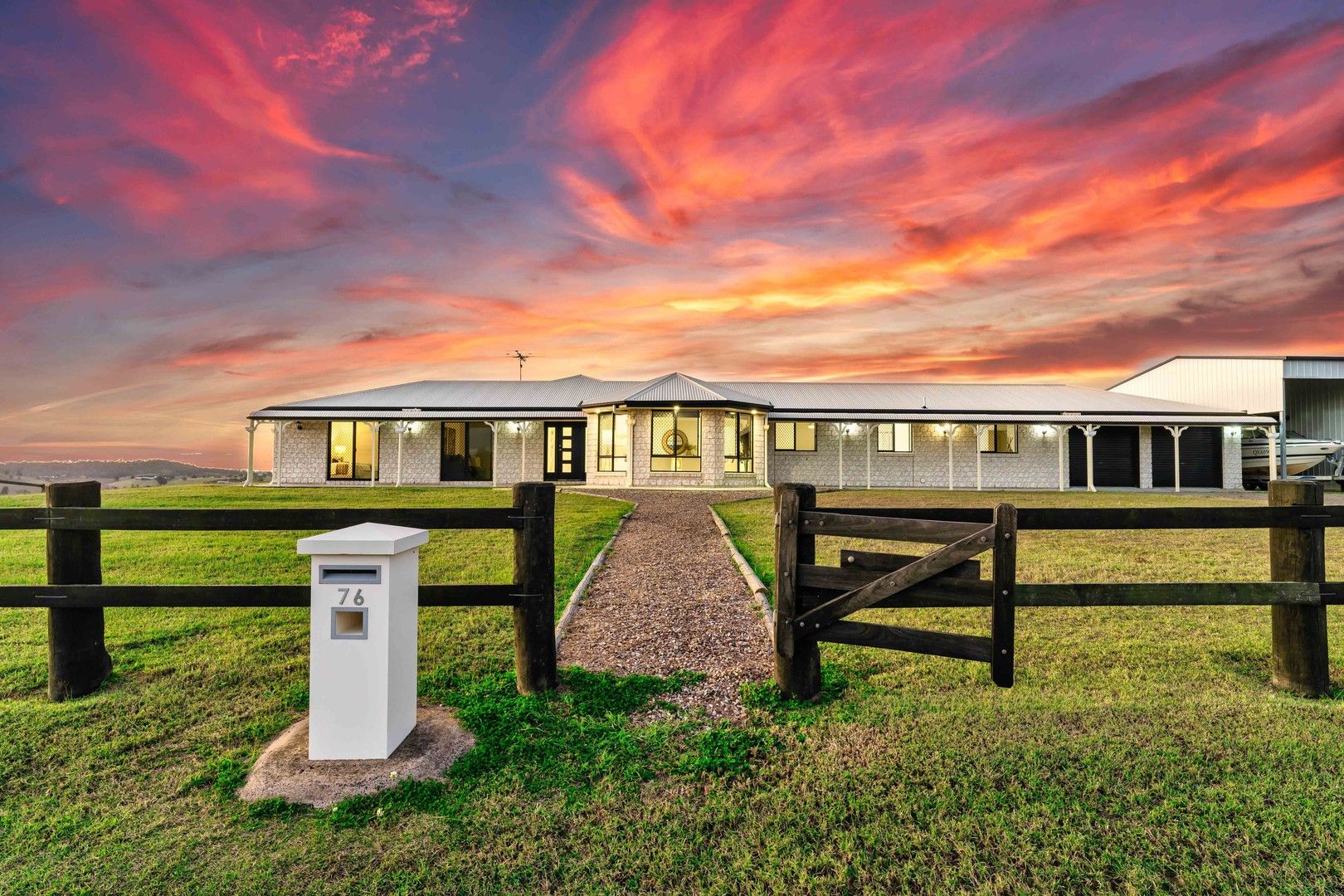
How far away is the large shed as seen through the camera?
26.9m

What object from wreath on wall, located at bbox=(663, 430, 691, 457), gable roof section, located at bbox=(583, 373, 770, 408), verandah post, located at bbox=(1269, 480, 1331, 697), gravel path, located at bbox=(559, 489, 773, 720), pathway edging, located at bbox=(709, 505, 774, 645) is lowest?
gravel path, located at bbox=(559, 489, 773, 720)

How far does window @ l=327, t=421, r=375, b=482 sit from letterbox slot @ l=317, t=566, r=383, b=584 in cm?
2427

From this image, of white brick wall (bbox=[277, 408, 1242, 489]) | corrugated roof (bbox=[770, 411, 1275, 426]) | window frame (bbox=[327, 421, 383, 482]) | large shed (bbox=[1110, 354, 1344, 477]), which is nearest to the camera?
corrugated roof (bbox=[770, 411, 1275, 426])

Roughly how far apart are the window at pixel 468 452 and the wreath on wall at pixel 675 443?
24.8ft

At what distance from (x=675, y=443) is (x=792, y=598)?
60.4 ft

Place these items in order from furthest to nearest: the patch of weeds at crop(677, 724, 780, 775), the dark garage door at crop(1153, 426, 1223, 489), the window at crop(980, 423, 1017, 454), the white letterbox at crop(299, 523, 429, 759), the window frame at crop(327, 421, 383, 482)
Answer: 1. the dark garage door at crop(1153, 426, 1223, 489)
2. the window at crop(980, 423, 1017, 454)
3. the window frame at crop(327, 421, 383, 482)
4. the patch of weeds at crop(677, 724, 780, 775)
5. the white letterbox at crop(299, 523, 429, 759)

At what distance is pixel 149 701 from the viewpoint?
161 inches

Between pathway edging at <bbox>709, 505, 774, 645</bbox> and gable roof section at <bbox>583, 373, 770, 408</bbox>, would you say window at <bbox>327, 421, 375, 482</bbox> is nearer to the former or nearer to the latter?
gable roof section at <bbox>583, 373, 770, 408</bbox>

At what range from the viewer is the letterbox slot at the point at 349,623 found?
3.13 meters

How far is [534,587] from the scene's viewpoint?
396 centimetres

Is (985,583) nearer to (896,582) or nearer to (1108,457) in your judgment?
(896,582)

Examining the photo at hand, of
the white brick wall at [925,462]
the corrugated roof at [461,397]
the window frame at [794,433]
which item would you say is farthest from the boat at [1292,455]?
the corrugated roof at [461,397]

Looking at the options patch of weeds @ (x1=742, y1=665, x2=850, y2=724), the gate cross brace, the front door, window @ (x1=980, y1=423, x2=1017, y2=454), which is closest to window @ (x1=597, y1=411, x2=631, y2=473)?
the front door

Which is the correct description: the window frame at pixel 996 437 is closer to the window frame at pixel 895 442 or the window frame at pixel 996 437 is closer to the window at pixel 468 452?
the window frame at pixel 895 442
